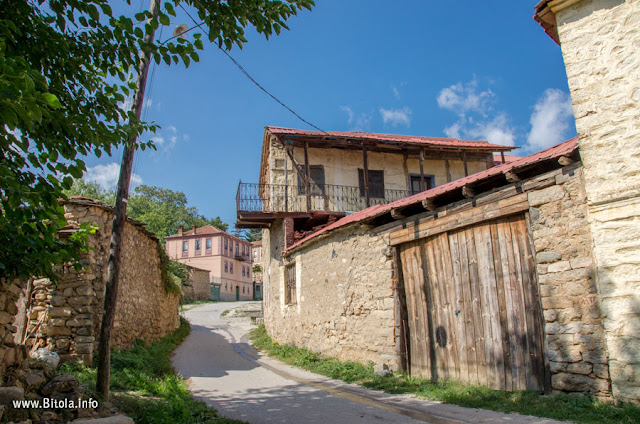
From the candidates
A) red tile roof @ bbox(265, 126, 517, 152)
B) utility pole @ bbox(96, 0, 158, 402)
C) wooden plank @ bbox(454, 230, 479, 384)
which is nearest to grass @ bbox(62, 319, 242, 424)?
utility pole @ bbox(96, 0, 158, 402)

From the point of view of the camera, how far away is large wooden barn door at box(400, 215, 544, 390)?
5891 mm

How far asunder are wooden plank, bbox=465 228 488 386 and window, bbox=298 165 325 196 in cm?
866

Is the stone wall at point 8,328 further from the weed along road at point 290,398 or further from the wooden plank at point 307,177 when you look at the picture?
the wooden plank at point 307,177

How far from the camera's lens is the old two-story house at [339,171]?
14.6 metres

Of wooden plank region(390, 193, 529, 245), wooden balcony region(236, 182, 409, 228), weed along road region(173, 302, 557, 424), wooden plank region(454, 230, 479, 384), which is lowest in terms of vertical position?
weed along road region(173, 302, 557, 424)

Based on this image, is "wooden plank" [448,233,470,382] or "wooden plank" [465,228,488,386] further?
"wooden plank" [448,233,470,382]

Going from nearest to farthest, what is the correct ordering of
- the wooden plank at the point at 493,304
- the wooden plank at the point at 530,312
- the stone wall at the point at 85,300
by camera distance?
1. the wooden plank at the point at 530,312
2. the wooden plank at the point at 493,304
3. the stone wall at the point at 85,300

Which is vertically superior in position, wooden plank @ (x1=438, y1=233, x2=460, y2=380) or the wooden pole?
the wooden pole

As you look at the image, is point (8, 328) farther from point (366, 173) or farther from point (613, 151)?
point (366, 173)

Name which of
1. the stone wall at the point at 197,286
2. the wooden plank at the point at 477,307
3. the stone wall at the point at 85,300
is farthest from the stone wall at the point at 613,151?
the stone wall at the point at 197,286

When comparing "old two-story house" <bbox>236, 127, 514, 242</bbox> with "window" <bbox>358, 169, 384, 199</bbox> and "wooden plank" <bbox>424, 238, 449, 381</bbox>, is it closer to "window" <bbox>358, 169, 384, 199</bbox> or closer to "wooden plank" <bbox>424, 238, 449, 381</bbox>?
"window" <bbox>358, 169, 384, 199</bbox>

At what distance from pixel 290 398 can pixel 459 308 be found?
295 cm

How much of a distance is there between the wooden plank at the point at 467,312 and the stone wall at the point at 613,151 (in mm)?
1946

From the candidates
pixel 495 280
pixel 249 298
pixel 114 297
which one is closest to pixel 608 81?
pixel 495 280
